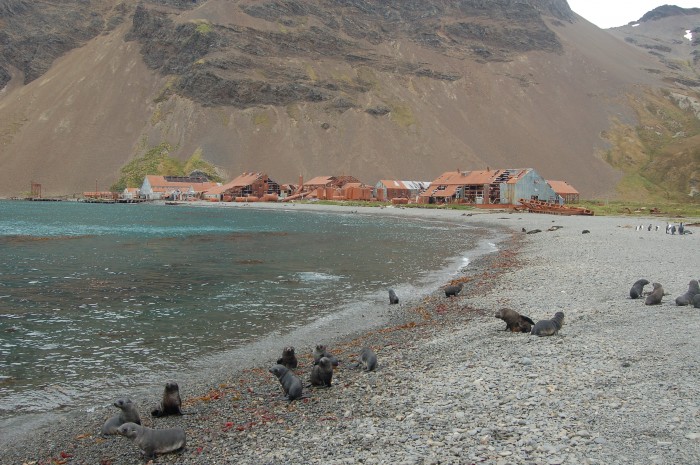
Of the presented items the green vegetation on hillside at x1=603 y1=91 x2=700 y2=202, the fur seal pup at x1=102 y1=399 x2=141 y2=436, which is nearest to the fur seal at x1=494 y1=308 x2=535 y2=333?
the fur seal pup at x1=102 y1=399 x2=141 y2=436

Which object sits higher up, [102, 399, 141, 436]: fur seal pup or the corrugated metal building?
the corrugated metal building

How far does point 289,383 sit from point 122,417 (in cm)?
288

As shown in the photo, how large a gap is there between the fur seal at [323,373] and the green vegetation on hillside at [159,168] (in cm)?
13991

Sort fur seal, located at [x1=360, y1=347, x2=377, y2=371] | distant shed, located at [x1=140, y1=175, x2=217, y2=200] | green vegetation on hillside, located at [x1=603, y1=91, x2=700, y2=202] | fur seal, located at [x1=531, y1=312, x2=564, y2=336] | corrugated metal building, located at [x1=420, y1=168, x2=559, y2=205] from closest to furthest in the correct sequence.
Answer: fur seal, located at [x1=360, y1=347, x2=377, y2=371], fur seal, located at [x1=531, y1=312, x2=564, y2=336], corrugated metal building, located at [x1=420, y1=168, x2=559, y2=205], green vegetation on hillside, located at [x1=603, y1=91, x2=700, y2=202], distant shed, located at [x1=140, y1=175, x2=217, y2=200]

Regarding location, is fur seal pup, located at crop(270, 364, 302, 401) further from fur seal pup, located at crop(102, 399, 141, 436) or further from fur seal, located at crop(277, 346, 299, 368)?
fur seal pup, located at crop(102, 399, 141, 436)

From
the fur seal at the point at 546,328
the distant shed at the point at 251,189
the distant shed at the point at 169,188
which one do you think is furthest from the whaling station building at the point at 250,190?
the fur seal at the point at 546,328

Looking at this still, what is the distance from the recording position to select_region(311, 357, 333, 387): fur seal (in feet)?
33.2

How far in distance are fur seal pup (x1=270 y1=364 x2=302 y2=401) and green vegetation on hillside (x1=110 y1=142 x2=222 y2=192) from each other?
140 metres

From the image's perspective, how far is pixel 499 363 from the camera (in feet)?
33.7

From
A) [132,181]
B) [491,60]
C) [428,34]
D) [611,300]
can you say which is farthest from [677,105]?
[611,300]

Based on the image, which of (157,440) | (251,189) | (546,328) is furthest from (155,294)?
(251,189)

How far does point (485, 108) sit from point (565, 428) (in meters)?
172

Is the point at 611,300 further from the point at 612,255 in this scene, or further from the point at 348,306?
the point at 612,255

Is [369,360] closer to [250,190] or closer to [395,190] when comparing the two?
[395,190]
